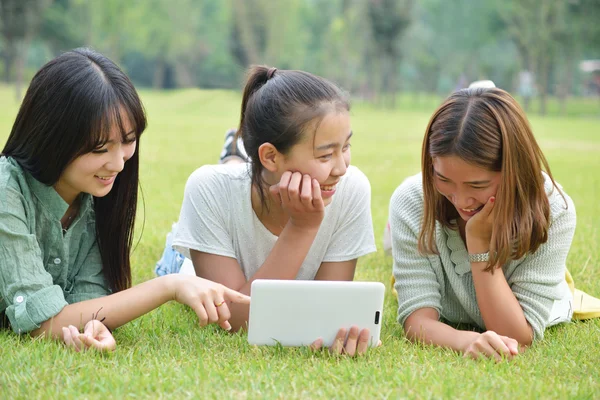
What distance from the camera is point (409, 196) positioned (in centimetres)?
331

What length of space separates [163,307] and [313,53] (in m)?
62.7

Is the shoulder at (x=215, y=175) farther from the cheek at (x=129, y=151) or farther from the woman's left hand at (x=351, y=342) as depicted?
the woman's left hand at (x=351, y=342)

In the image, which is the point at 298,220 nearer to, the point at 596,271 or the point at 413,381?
the point at 413,381

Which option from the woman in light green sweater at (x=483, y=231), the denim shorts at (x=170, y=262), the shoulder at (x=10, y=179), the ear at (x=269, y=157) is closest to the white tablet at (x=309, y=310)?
the woman in light green sweater at (x=483, y=231)

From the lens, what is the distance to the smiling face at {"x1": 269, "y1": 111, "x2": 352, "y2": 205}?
2957 millimetres

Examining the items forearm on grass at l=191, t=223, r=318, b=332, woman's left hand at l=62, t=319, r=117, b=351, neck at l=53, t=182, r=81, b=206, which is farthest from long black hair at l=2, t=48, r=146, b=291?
forearm on grass at l=191, t=223, r=318, b=332

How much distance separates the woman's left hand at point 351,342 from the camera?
2.69 meters

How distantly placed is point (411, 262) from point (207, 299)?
3.34 feet

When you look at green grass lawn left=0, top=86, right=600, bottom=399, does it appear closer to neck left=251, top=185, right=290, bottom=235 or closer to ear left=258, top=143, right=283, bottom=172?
neck left=251, top=185, right=290, bottom=235

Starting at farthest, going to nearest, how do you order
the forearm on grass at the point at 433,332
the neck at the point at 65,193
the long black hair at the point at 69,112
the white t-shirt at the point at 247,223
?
the white t-shirt at the point at 247,223 → the neck at the point at 65,193 → the forearm on grass at the point at 433,332 → the long black hair at the point at 69,112

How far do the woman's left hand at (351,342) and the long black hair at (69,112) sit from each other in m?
1.07

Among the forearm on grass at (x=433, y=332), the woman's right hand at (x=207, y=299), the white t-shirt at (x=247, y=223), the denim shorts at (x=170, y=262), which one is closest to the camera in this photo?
the woman's right hand at (x=207, y=299)

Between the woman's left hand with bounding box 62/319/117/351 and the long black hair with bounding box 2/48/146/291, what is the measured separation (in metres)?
0.57

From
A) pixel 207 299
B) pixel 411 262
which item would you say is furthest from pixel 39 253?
pixel 411 262
